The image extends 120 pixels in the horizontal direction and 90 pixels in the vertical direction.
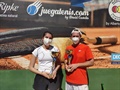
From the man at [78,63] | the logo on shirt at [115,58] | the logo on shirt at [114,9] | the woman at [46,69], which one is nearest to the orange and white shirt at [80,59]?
the man at [78,63]

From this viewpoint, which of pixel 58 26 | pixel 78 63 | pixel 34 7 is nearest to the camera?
pixel 78 63

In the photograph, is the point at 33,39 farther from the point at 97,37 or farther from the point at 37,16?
the point at 97,37

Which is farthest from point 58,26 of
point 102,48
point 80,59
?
point 80,59

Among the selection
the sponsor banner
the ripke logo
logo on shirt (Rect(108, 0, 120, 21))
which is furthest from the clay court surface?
the ripke logo

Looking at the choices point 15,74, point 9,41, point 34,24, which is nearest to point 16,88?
point 15,74

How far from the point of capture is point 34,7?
18.2 feet

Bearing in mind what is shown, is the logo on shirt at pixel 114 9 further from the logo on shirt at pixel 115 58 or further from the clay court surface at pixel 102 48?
the logo on shirt at pixel 115 58

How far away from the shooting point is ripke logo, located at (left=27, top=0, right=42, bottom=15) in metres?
5.52

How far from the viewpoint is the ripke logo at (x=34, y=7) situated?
5523mm

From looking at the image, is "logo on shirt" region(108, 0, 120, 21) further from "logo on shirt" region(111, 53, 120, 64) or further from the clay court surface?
"logo on shirt" region(111, 53, 120, 64)

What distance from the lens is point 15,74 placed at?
18.3 ft

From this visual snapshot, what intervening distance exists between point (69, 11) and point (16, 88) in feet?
6.65

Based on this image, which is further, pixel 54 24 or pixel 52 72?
pixel 54 24

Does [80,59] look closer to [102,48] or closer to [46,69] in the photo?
[46,69]
